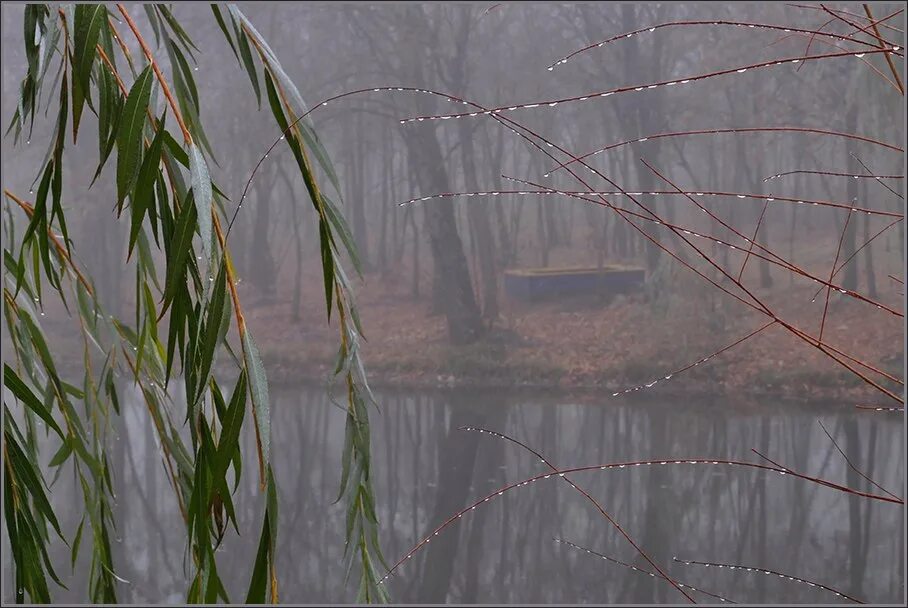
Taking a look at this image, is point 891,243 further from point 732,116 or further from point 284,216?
point 284,216

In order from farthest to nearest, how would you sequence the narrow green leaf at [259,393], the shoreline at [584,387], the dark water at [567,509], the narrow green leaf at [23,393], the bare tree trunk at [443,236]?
the bare tree trunk at [443,236]
the shoreline at [584,387]
the dark water at [567,509]
the narrow green leaf at [23,393]
the narrow green leaf at [259,393]

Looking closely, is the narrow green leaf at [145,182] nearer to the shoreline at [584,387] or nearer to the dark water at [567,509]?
the dark water at [567,509]

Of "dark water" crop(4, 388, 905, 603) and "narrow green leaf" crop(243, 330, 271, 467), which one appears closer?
"narrow green leaf" crop(243, 330, 271, 467)

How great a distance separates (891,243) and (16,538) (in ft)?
25.7

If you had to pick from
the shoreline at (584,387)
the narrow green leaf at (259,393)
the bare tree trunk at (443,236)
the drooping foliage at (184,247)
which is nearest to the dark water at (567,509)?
the shoreline at (584,387)

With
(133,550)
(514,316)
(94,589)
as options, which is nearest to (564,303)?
(514,316)

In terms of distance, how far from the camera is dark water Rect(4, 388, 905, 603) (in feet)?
12.7

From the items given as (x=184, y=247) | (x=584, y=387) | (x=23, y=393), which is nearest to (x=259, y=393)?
(x=184, y=247)

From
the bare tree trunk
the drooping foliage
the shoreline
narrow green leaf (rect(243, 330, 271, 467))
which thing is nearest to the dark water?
the shoreline

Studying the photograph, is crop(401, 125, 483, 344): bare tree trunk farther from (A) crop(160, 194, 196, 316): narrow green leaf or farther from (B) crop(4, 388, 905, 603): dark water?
(A) crop(160, 194, 196, 316): narrow green leaf

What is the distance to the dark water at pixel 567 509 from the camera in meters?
3.87

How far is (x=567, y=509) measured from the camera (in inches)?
184

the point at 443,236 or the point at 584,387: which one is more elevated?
the point at 443,236

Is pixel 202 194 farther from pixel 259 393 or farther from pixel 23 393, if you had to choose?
pixel 23 393
